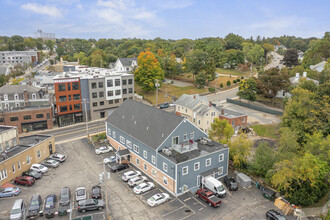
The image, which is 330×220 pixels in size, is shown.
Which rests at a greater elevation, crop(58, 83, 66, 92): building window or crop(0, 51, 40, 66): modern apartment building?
crop(0, 51, 40, 66): modern apartment building

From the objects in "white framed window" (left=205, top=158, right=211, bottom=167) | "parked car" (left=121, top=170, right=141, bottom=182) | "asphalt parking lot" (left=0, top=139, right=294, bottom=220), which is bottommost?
"asphalt parking lot" (left=0, top=139, right=294, bottom=220)

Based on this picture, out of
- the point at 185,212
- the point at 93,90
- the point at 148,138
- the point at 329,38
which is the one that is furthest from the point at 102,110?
the point at 329,38

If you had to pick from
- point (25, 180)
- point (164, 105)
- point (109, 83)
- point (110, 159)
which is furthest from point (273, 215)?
point (109, 83)

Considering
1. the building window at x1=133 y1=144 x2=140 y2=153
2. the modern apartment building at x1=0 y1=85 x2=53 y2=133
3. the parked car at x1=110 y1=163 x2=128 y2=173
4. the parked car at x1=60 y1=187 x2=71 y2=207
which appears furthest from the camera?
the modern apartment building at x1=0 y1=85 x2=53 y2=133

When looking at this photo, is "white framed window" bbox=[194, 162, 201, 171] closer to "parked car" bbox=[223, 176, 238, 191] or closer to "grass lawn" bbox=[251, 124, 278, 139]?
"parked car" bbox=[223, 176, 238, 191]

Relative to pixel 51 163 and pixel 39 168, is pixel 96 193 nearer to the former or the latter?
pixel 39 168

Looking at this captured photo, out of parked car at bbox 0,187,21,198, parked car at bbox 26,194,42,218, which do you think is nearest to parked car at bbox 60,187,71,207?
parked car at bbox 26,194,42,218

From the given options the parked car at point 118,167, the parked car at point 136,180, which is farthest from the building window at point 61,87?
the parked car at point 136,180
